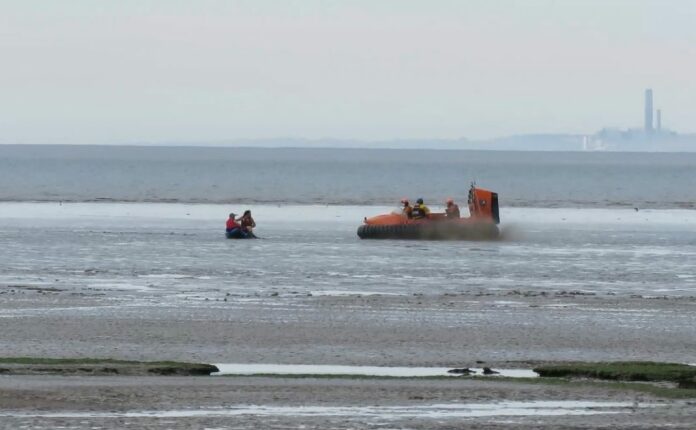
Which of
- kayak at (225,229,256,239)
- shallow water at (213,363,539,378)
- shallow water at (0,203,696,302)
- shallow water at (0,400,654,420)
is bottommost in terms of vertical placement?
shallow water at (213,363,539,378)

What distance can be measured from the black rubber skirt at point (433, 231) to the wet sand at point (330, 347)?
18677 mm

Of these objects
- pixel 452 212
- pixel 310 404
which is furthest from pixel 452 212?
pixel 310 404

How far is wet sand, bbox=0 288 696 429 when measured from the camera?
13586mm

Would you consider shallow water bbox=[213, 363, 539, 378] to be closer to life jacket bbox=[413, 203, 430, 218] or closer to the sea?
the sea

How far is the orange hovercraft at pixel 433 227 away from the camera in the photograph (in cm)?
4816

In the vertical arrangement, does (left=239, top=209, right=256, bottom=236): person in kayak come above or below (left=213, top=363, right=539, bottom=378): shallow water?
above

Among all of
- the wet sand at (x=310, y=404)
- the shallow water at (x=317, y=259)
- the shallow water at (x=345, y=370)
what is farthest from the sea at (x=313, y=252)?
the wet sand at (x=310, y=404)

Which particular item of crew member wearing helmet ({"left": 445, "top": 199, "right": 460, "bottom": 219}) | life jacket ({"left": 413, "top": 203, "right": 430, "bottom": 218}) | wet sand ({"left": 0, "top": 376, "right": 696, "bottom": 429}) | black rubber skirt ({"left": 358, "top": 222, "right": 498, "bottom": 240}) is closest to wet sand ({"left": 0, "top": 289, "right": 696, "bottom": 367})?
wet sand ({"left": 0, "top": 376, "right": 696, "bottom": 429})

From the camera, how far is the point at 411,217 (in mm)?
48875

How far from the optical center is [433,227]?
4881 cm

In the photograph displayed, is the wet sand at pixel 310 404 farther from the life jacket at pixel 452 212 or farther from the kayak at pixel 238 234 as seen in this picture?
the life jacket at pixel 452 212

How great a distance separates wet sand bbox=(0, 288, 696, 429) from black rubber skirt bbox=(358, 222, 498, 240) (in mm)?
18677

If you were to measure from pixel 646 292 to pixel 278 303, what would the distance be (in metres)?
7.92

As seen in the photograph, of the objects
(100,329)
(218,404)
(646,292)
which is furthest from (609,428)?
(646,292)
